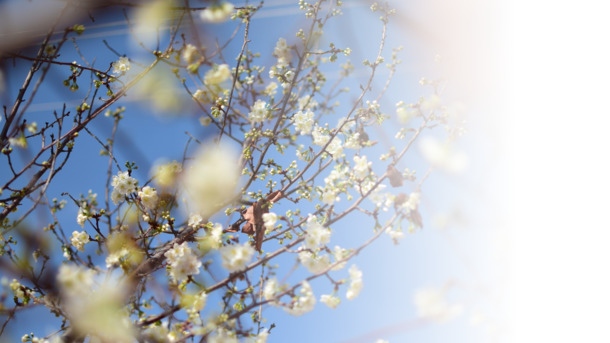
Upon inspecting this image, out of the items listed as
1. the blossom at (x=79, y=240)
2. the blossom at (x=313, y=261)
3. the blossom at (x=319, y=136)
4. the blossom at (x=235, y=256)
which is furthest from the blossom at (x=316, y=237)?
the blossom at (x=79, y=240)

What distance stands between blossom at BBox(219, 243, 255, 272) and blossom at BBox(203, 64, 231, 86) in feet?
3.19

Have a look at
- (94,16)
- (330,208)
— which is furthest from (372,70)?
(94,16)

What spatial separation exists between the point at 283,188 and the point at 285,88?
3.79 ft

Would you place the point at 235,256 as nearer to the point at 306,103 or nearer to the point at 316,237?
the point at 316,237

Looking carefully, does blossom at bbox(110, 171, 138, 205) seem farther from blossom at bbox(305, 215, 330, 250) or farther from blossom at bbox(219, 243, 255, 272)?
blossom at bbox(305, 215, 330, 250)

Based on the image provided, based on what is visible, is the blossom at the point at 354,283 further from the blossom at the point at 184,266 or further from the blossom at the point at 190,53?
the blossom at the point at 190,53

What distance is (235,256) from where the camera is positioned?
2059mm

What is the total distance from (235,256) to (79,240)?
1.58 meters

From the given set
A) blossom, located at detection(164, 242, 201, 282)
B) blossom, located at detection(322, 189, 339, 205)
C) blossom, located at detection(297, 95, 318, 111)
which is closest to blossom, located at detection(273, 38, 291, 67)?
blossom, located at detection(297, 95, 318, 111)

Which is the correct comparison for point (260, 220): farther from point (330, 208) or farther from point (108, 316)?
point (108, 316)

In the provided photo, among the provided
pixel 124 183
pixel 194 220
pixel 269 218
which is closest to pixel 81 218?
pixel 124 183

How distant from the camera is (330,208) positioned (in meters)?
2.71

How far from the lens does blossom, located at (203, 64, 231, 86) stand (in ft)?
7.03

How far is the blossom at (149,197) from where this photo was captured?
2.69m
